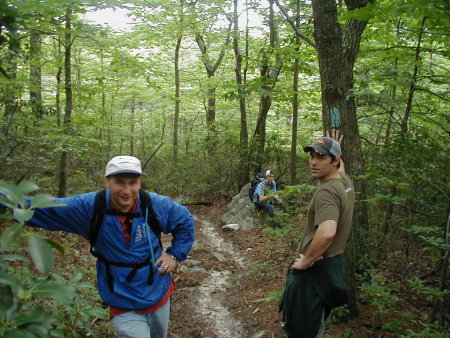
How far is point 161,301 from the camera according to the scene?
2.88 meters

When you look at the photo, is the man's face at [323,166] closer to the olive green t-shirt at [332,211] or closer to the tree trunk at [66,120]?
the olive green t-shirt at [332,211]

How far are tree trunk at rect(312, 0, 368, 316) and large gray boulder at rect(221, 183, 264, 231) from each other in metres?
6.39

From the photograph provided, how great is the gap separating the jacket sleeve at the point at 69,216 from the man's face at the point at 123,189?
17 centimetres

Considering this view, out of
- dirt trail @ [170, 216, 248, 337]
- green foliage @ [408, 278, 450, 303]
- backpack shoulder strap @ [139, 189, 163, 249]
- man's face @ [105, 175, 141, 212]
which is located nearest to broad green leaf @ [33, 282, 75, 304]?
man's face @ [105, 175, 141, 212]

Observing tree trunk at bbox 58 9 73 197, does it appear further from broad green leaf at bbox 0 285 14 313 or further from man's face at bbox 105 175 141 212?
broad green leaf at bbox 0 285 14 313

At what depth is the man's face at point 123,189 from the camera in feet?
8.72

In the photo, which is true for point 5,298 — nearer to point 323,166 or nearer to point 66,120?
point 323,166

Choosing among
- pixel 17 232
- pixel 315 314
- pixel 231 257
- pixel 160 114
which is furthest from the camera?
pixel 160 114

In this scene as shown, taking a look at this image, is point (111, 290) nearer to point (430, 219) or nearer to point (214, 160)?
point (430, 219)

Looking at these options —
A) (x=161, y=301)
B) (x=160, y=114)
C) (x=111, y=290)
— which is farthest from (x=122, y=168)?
(x=160, y=114)

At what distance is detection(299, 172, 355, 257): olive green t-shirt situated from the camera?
2971mm

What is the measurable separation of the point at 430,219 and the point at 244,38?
12.6 m

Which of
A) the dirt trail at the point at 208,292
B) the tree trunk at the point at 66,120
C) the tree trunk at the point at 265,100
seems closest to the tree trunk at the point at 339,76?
the dirt trail at the point at 208,292

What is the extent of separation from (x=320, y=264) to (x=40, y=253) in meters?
2.51
